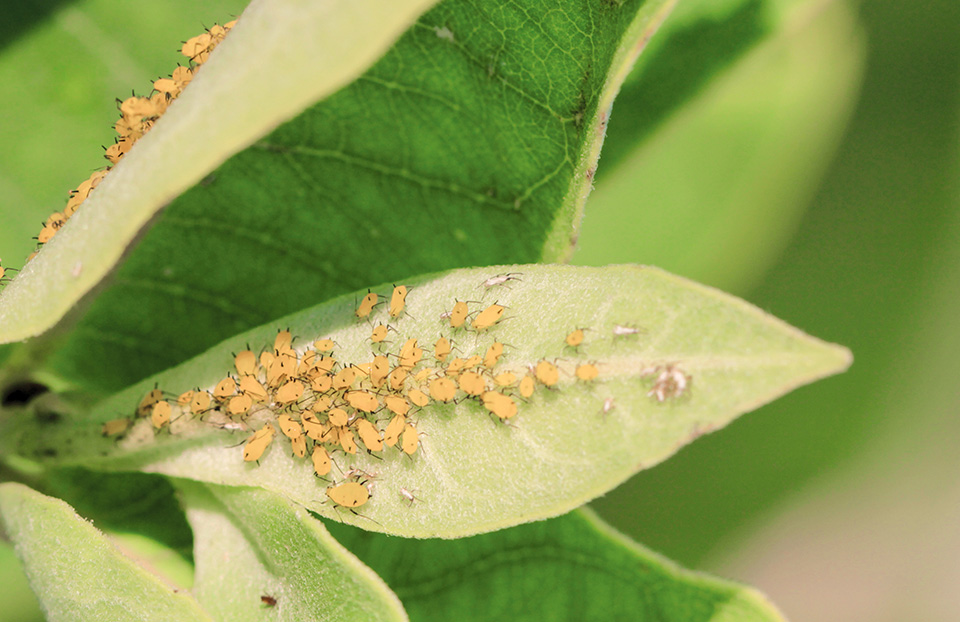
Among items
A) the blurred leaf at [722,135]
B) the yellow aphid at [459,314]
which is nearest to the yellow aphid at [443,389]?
the yellow aphid at [459,314]

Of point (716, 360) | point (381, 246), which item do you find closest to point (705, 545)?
point (381, 246)

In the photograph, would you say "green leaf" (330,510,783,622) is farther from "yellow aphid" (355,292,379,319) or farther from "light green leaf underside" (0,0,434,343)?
"light green leaf underside" (0,0,434,343)

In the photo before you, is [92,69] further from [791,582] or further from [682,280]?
[791,582]

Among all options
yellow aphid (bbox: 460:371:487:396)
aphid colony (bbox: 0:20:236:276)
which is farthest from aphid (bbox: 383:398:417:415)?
aphid colony (bbox: 0:20:236:276)

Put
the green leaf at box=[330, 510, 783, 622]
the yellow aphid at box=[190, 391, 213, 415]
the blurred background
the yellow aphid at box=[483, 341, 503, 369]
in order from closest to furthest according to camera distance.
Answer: the yellow aphid at box=[483, 341, 503, 369], the yellow aphid at box=[190, 391, 213, 415], the green leaf at box=[330, 510, 783, 622], the blurred background

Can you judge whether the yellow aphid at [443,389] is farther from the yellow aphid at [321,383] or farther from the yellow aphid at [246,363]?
the yellow aphid at [246,363]

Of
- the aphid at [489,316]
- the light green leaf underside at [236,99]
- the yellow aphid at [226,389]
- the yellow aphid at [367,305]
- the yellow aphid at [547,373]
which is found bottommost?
the yellow aphid at [547,373]
